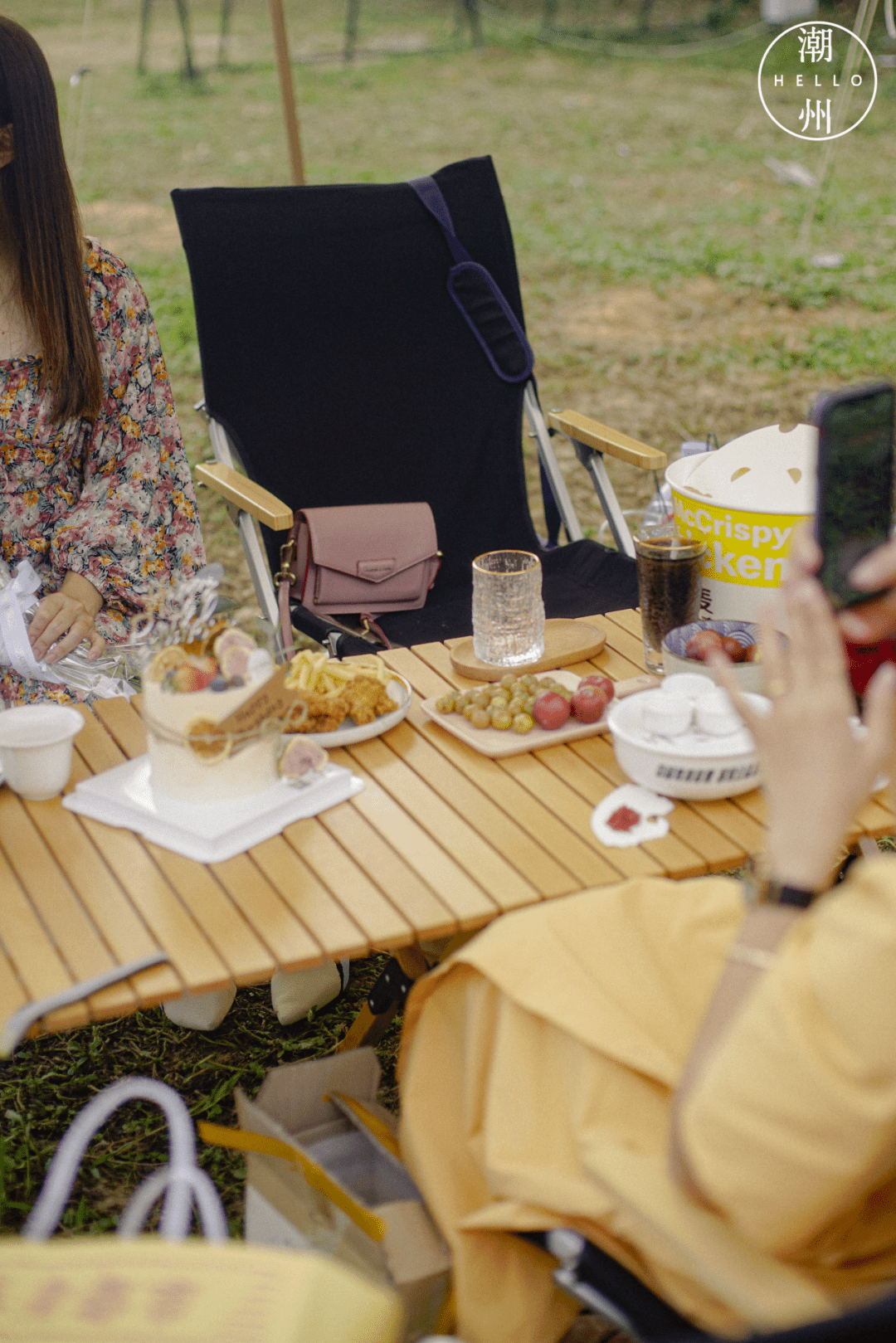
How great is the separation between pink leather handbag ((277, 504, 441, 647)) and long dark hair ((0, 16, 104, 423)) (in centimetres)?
55

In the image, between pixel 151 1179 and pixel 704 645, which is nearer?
pixel 151 1179

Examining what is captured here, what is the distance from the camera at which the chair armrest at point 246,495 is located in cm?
248

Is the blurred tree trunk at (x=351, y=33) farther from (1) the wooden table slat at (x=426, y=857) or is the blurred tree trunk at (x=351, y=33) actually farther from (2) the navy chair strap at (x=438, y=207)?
(1) the wooden table slat at (x=426, y=857)

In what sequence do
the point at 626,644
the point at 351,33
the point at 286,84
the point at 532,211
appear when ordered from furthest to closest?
the point at 351,33
the point at 532,211
the point at 286,84
the point at 626,644

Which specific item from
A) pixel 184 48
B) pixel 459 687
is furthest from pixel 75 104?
pixel 459 687

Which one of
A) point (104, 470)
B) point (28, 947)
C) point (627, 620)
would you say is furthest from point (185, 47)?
point (28, 947)

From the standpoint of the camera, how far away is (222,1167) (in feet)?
6.61

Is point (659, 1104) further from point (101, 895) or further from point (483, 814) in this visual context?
point (101, 895)

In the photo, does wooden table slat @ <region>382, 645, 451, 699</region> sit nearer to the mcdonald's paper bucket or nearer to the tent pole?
the mcdonald's paper bucket

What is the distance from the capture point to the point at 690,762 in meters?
1.59

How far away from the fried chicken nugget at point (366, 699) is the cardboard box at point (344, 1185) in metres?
0.46

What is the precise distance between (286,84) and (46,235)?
141 centimetres

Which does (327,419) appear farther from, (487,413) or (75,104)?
(75,104)

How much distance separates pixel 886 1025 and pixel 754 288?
636cm
